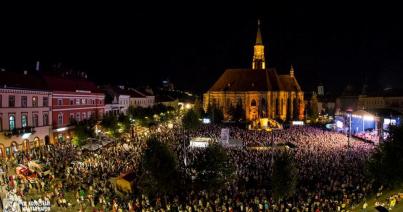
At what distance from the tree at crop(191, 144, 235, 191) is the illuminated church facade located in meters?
58.1

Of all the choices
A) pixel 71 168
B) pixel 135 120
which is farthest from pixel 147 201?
pixel 135 120

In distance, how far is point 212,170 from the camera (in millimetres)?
22625

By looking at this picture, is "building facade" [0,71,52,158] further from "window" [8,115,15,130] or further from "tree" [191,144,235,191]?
"tree" [191,144,235,191]

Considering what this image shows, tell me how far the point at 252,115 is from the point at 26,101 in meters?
54.0

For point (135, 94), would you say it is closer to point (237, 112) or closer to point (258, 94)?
point (237, 112)

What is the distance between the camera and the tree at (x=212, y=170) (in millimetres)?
22584

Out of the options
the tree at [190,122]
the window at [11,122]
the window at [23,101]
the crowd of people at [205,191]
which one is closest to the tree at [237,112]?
the tree at [190,122]

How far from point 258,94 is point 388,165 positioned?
61580 millimetres

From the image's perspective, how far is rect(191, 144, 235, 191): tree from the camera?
2258cm

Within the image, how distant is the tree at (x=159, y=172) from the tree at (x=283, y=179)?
578 cm

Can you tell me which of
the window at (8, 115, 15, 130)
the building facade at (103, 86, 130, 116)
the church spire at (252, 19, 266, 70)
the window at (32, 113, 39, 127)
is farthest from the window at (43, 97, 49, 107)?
the church spire at (252, 19, 266, 70)

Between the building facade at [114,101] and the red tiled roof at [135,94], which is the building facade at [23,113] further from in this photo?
the red tiled roof at [135,94]

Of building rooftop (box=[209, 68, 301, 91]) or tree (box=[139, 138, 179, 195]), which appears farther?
building rooftop (box=[209, 68, 301, 91])

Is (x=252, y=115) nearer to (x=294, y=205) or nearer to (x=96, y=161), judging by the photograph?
(x=96, y=161)
